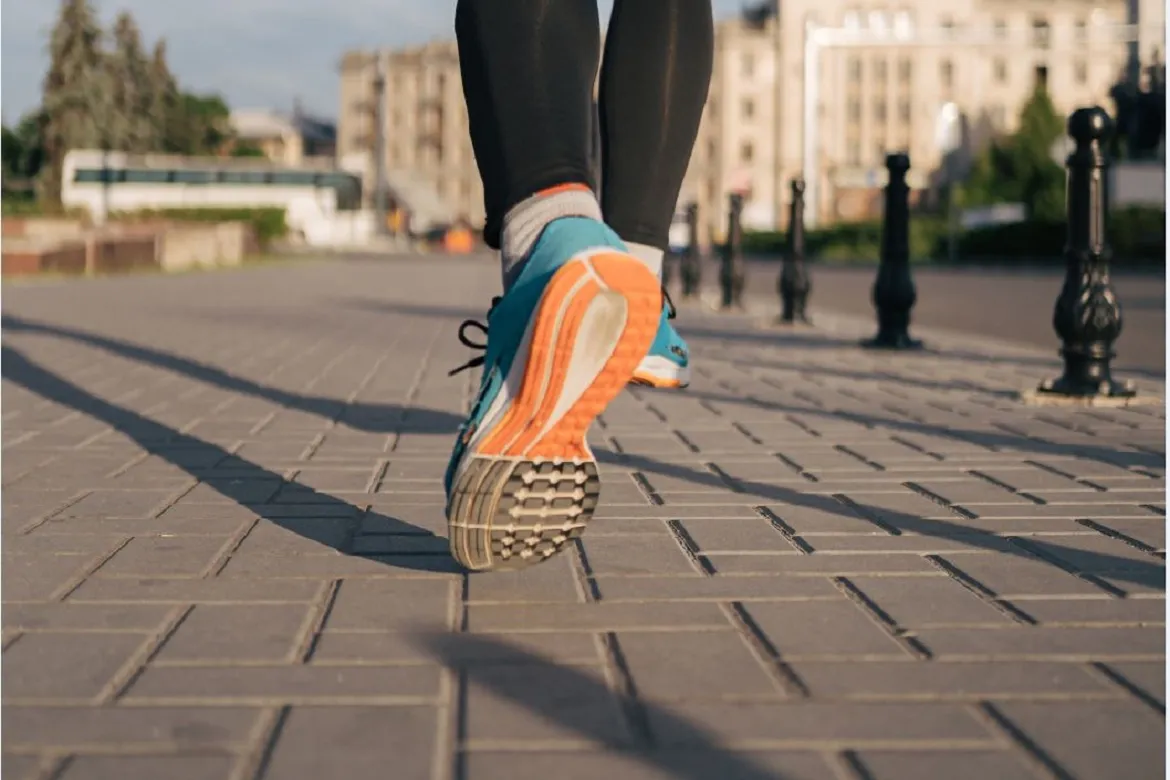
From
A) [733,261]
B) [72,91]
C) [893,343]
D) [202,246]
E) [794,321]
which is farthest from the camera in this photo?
[72,91]

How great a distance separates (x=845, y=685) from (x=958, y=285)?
73.2 feet

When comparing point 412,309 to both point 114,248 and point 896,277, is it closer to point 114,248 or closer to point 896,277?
point 896,277

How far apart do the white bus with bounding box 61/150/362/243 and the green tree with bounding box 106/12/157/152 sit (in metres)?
3.23

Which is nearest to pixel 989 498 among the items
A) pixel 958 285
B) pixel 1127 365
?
pixel 1127 365

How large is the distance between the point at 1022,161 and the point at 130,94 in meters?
45.1

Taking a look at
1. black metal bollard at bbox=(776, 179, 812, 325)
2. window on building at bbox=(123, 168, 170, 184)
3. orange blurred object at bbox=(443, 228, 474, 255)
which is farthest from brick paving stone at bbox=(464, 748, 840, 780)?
window on building at bbox=(123, 168, 170, 184)

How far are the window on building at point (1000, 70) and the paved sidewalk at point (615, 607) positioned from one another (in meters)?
→ 97.4

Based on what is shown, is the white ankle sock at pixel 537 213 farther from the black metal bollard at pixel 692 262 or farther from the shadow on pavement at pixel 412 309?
the black metal bollard at pixel 692 262

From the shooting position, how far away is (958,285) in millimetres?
23688

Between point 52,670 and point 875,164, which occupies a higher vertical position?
point 875,164

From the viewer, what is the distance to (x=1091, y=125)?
611 centimetres

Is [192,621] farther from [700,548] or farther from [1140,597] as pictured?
[1140,597]

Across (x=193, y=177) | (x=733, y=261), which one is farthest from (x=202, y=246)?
(x=193, y=177)

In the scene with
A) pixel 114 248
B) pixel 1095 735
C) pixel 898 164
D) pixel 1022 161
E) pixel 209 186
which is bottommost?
pixel 1095 735
